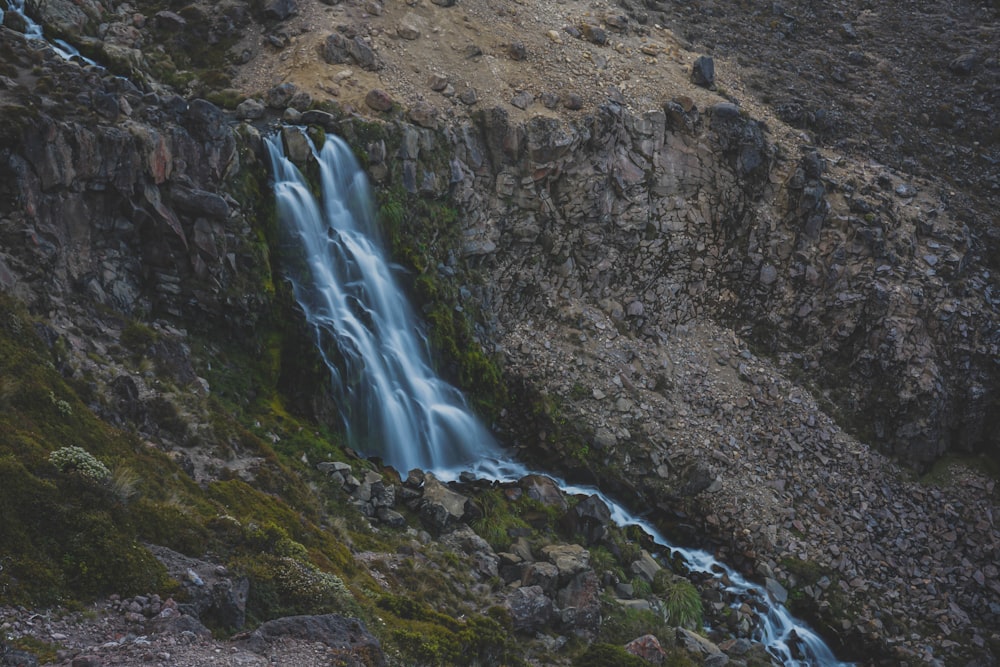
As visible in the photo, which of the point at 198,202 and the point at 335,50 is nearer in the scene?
the point at 198,202

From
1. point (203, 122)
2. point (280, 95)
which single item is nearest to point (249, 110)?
point (280, 95)

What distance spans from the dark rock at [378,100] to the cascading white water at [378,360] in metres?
2.30

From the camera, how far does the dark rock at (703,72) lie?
3416 centimetres

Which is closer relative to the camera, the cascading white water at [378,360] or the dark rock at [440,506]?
the dark rock at [440,506]

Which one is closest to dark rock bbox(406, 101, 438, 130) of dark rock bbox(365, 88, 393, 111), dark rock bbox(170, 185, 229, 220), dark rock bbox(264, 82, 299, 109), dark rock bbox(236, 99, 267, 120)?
dark rock bbox(365, 88, 393, 111)

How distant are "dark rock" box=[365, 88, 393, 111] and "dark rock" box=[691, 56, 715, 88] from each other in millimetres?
13879

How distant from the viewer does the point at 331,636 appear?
10758 mm

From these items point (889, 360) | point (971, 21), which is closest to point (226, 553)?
point (889, 360)

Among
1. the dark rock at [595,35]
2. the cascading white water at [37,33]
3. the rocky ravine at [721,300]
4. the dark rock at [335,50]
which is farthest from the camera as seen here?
the dark rock at [595,35]

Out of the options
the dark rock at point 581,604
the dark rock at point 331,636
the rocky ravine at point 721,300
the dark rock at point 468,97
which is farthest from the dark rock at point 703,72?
the dark rock at point 331,636

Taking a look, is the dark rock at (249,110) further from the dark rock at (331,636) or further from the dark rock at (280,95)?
the dark rock at (331,636)

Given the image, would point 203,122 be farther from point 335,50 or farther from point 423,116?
point 423,116

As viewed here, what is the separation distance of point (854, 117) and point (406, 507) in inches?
1146

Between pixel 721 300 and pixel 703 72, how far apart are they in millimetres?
9818
